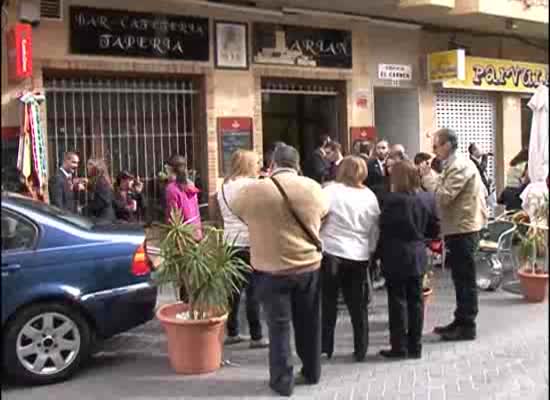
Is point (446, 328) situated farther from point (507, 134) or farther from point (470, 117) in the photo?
point (507, 134)

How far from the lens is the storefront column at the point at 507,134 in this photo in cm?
1619

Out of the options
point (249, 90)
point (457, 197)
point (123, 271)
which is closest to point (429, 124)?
point (249, 90)

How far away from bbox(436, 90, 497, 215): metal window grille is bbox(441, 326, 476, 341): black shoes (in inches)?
334

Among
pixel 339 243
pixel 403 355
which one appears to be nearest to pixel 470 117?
pixel 403 355

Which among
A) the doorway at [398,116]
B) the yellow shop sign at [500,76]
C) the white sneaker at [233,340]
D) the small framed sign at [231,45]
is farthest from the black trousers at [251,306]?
the yellow shop sign at [500,76]

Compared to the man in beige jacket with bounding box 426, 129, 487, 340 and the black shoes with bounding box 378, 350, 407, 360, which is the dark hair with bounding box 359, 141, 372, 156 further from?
the black shoes with bounding box 378, 350, 407, 360

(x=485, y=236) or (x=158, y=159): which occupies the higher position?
(x=158, y=159)

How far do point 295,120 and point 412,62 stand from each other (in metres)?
2.64

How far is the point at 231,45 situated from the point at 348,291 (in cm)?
628

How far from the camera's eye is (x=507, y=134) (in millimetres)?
16344

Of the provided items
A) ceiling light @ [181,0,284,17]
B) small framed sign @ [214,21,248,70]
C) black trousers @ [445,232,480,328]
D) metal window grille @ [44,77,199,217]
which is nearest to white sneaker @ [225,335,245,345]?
black trousers @ [445,232,480,328]

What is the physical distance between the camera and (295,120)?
1345cm

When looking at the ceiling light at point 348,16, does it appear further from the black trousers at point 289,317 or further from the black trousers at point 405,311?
the black trousers at point 289,317

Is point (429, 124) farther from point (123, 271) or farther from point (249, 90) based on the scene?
point (123, 271)
